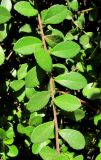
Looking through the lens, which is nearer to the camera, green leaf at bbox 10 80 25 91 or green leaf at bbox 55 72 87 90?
green leaf at bbox 55 72 87 90

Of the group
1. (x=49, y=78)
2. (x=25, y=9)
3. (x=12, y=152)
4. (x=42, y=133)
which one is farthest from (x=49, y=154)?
(x=25, y=9)

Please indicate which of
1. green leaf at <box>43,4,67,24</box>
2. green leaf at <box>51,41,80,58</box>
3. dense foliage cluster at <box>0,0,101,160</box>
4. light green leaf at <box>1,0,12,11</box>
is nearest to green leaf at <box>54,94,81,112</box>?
dense foliage cluster at <box>0,0,101,160</box>

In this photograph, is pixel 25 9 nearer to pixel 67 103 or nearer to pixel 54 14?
pixel 54 14

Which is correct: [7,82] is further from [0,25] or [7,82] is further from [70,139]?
[70,139]

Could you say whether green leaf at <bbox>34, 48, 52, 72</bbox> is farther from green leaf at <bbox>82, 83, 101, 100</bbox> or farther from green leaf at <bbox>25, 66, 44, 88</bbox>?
green leaf at <bbox>82, 83, 101, 100</bbox>

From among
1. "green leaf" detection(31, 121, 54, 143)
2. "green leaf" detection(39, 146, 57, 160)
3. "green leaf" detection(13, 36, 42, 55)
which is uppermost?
"green leaf" detection(13, 36, 42, 55)

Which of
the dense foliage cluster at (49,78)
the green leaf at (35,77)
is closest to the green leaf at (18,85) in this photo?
the dense foliage cluster at (49,78)

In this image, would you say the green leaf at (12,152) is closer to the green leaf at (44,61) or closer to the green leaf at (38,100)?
the green leaf at (38,100)
